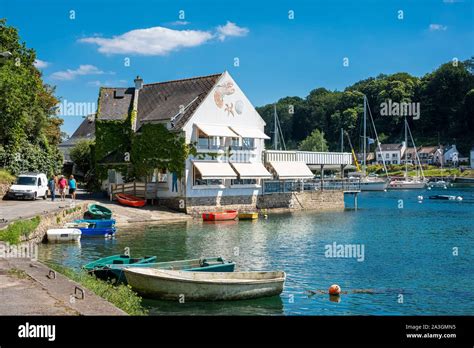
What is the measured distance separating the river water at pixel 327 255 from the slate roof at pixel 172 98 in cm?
1178

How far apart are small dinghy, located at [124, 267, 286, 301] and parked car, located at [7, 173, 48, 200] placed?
26.0 m

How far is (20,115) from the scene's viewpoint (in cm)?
4481

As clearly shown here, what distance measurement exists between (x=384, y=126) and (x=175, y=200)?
137152mm

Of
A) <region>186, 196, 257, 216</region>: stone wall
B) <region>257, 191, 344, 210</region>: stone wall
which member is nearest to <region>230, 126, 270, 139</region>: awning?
<region>186, 196, 257, 216</region>: stone wall

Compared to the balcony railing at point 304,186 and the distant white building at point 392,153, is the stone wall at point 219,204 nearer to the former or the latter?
the balcony railing at point 304,186

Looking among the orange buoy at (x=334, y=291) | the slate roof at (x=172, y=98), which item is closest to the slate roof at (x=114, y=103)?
the slate roof at (x=172, y=98)

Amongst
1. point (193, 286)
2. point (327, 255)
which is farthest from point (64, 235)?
point (193, 286)

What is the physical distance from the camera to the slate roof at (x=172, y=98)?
166ft

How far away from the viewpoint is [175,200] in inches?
1939

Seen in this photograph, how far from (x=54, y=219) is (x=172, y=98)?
2348 centimetres
